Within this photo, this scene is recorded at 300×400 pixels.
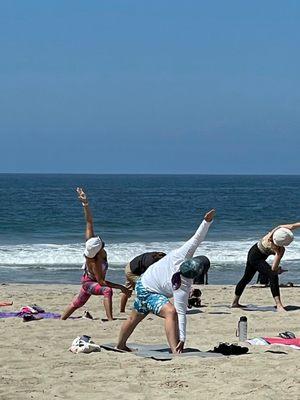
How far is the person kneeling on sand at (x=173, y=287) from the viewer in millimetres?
7621

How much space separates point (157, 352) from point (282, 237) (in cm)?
399

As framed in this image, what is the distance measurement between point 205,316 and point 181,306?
3.71 m

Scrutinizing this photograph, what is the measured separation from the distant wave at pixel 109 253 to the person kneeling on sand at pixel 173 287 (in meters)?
13.8

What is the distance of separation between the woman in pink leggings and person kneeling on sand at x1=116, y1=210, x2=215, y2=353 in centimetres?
220

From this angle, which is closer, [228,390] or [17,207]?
[228,390]

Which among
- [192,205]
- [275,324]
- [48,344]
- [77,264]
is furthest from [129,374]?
[192,205]

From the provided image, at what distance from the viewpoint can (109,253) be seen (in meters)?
25.1

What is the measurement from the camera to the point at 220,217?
158ft

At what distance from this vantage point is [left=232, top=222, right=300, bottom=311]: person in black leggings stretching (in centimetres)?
1162

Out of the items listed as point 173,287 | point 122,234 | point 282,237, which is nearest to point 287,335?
point 173,287

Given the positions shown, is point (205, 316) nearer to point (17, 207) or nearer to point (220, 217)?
point (220, 217)

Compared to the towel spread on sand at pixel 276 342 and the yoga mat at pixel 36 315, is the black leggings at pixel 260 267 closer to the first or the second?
the yoga mat at pixel 36 315

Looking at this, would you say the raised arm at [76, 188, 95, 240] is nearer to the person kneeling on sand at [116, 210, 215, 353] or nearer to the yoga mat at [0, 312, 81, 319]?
the yoga mat at [0, 312, 81, 319]

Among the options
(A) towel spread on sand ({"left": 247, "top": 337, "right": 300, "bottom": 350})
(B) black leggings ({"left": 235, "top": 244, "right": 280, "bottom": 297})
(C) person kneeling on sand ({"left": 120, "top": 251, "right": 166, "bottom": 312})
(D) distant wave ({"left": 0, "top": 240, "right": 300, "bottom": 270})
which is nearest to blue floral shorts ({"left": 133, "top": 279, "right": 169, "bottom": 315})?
(A) towel spread on sand ({"left": 247, "top": 337, "right": 300, "bottom": 350})
